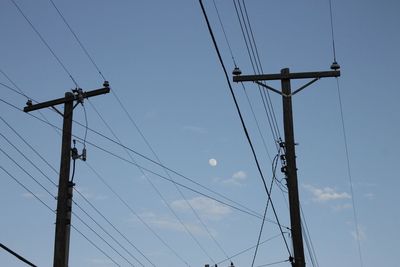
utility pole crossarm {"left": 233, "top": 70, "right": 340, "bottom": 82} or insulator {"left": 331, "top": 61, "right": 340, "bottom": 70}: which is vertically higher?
insulator {"left": 331, "top": 61, "right": 340, "bottom": 70}

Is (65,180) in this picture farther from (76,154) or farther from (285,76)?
(285,76)

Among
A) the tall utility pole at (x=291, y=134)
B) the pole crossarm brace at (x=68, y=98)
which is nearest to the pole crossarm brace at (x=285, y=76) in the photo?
the tall utility pole at (x=291, y=134)

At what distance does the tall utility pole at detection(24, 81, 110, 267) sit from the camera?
15766 millimetres

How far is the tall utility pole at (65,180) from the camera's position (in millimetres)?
15766

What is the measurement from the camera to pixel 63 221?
1612cm

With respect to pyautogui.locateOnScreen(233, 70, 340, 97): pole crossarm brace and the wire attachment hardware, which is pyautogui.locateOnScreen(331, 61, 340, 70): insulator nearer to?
pyautogui.locateOnScreen(233, 70, 340, 97): pole crossarm brace

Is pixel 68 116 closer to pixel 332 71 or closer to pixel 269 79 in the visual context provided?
pixel 269 79

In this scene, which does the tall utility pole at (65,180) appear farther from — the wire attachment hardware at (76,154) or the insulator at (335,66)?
the insulator at (335,66)

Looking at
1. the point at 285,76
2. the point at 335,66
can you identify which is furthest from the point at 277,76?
the point at 335,66

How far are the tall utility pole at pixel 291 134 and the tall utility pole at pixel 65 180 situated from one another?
4979 millimetres

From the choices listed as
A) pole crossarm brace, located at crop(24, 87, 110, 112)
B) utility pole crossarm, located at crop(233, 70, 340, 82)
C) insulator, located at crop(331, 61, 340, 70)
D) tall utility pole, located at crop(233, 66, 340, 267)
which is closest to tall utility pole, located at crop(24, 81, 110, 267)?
pole crossarm brace, located at crop(24, 87, 110, 112)

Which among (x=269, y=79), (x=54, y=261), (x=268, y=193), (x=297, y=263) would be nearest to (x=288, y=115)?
(x=269, y=79)

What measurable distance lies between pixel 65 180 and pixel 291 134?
6375 millimetres

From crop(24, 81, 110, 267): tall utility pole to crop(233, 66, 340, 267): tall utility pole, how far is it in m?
4.98
